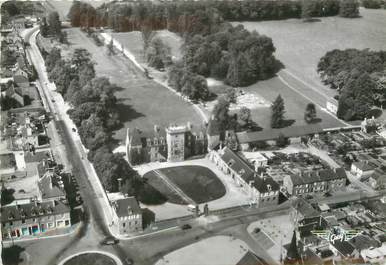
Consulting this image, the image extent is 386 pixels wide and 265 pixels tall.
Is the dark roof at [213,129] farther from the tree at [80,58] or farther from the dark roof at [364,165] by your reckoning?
the tree at [80,58]

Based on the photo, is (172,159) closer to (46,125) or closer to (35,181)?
(35,181)

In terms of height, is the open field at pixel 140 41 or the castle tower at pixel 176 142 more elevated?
the open field at pixel 140 41

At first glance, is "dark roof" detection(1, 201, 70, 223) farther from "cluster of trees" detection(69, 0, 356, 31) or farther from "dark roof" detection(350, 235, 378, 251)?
"cluster of trees" detection(69, 0, 356, 31)

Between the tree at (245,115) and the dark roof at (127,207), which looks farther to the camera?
A: the tree at (245,115)

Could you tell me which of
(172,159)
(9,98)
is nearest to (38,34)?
(9,98)

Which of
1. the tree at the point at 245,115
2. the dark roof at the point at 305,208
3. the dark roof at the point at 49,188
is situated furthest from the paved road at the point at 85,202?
the tree at the point at 245,115
